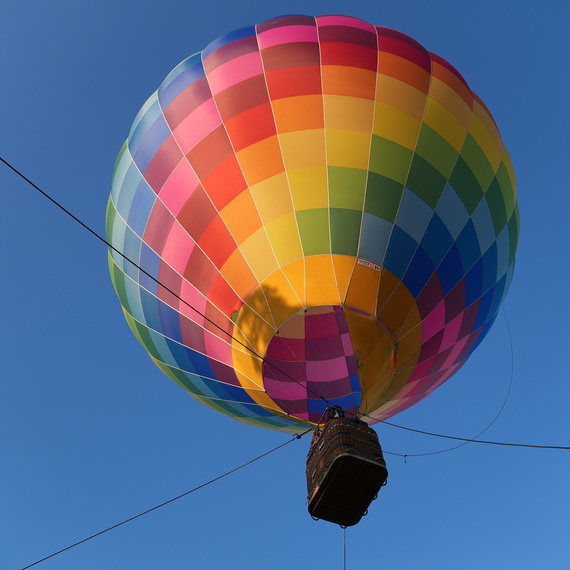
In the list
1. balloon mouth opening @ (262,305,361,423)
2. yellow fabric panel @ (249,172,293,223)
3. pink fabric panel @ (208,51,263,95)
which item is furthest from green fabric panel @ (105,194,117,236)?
balloon mouth opening @ (262,305,361,423)

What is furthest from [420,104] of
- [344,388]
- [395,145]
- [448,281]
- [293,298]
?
[344,388]

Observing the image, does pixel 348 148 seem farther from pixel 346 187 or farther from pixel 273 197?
pixel 273 197

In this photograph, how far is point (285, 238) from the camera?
702 cm

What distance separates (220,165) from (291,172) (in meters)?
0.72

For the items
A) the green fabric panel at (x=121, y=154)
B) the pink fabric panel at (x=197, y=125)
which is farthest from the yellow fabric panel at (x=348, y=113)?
the green fabric panel at (x=121, y=154)

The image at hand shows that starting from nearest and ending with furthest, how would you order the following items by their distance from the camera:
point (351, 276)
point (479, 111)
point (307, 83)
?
1. point (351, 276)
2. point (307, 83)
3. point (479, 111)

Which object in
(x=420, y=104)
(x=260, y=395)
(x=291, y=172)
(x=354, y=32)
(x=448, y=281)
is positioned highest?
(x=354, y=32)

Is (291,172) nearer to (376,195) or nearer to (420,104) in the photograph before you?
(376,195)

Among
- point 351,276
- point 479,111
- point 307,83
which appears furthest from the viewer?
point 479,111

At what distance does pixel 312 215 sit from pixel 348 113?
43.4 inches

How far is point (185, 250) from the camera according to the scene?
24.6 ft

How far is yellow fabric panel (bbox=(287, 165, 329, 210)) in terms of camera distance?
7078 millimetres

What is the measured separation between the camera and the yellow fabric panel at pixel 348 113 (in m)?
7.29

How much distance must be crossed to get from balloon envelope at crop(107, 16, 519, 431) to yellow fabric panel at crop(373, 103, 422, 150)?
0.02 m
